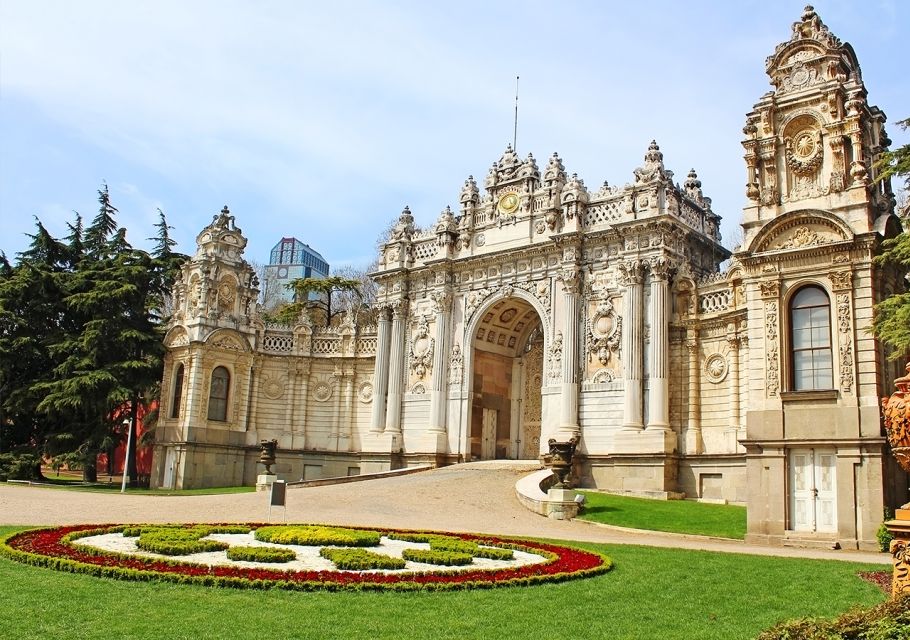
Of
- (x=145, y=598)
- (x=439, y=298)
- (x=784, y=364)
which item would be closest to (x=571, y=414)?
(x=439, y=298)

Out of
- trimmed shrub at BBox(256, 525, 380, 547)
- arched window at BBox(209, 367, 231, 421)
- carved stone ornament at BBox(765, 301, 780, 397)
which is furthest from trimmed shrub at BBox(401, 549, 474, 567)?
arched window at BBox(209, 367, 231, 421)

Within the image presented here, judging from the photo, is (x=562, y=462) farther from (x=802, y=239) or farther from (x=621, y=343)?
(x=802, y=239)

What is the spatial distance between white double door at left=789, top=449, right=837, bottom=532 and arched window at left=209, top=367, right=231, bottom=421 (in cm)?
2636

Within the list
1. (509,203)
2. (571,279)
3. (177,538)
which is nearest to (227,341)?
(509,203)

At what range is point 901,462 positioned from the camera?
299 inches

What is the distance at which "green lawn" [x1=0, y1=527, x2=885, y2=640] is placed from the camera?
28.8 feet

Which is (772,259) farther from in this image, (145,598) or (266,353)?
(266,353)

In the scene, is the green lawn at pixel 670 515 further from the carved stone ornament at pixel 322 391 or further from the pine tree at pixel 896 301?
the carved stone ornament at pixel 322 391

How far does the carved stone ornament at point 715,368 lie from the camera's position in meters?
29.8

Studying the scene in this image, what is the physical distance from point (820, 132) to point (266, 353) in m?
27.0

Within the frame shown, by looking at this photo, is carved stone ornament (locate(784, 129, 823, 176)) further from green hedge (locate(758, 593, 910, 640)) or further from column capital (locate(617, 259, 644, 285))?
green hedge (locate(758, 593, 910, 640))

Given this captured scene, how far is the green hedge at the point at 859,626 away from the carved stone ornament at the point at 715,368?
78.2 ft

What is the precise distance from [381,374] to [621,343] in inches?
476

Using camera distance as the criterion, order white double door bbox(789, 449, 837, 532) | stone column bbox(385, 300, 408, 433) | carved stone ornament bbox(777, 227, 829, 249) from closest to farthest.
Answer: white double door bbox(789, 449, 837, 532) → carved stone ornament bbox(777, 227, 829, 249) → stone column bbox(385, 300, 408, 433)
